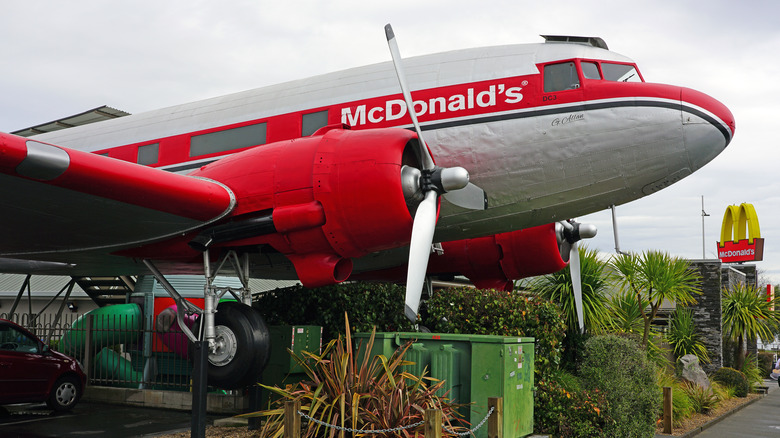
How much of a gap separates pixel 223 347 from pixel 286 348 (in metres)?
0.97

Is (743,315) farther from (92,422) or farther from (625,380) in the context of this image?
(92,422)

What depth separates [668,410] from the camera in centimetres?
1312

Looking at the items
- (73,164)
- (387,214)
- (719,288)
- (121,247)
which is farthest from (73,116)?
(719,288)

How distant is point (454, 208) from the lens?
10062 millimetres

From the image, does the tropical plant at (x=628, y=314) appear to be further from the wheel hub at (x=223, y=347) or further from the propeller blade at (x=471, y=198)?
the wheel hub at (x=223, y=347)

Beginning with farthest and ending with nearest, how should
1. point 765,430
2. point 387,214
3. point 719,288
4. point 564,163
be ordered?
point 719,288, point 765,430, point 564,163, point 387,214

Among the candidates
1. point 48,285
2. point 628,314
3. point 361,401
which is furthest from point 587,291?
point 48,285

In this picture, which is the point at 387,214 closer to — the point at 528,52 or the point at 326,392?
the point at 326,392

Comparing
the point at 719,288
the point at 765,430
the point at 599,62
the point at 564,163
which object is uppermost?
the point at 599,62

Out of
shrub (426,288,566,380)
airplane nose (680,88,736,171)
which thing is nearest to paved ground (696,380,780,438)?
shrub (426,288,566,380)

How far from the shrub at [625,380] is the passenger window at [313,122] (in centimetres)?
587

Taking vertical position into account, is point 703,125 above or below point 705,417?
above

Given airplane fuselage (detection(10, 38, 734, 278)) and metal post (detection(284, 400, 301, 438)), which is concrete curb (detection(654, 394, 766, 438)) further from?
metal post (detection(284, 400, 301, 438))

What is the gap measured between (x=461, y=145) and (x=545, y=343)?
10.8ft
